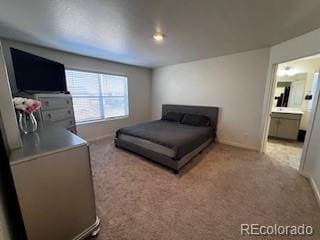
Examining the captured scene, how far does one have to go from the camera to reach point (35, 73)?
2.58 m

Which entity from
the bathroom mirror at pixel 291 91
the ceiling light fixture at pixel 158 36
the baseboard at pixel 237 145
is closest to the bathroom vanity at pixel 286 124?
the bathroom mirror at pixel 291 91

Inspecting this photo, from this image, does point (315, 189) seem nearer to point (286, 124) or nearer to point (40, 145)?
point (286, 124)

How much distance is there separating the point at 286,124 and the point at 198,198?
12.6 ft

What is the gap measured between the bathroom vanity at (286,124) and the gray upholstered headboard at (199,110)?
5.39 feet

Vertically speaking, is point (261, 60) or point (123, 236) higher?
point (261, 60)

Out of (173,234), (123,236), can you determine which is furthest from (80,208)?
(173,234)

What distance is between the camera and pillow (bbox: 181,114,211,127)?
3.91 meters

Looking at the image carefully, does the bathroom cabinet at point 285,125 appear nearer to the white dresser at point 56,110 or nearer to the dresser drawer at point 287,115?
the dresser drawer at point 287,115

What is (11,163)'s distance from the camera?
92 centimetres

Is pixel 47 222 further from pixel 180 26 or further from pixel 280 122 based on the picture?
pixel 280 122

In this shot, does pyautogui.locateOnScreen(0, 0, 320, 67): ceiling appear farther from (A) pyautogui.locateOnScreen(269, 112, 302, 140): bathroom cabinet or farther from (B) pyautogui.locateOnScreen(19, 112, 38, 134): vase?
(A) pyautogui.locateOnScreen(269, 112, 302, 140): bathroom cabinet

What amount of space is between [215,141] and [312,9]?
3120mm

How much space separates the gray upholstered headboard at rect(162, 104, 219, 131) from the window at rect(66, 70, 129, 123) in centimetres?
153

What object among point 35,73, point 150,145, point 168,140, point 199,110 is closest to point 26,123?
point 35,73
